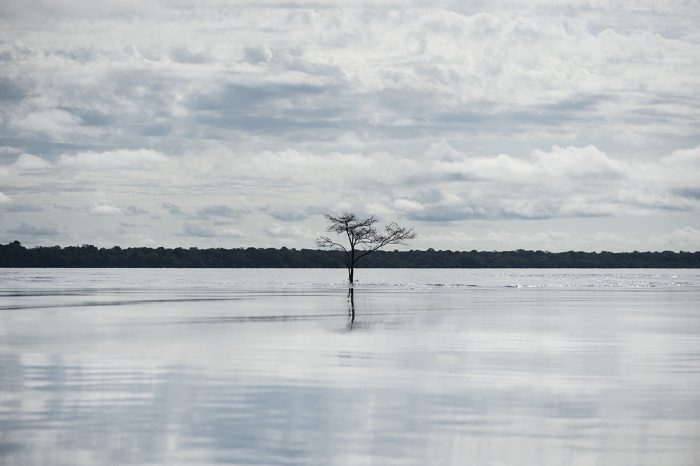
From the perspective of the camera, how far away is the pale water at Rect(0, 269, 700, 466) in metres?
13.1

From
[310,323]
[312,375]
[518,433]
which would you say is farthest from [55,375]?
[310,323]

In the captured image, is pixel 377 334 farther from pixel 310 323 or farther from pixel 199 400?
pixel 199 400

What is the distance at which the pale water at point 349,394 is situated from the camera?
1307 centimetres

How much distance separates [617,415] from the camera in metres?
15.9

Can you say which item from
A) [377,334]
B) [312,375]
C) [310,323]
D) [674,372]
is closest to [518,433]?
[312,375]

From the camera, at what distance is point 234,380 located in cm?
2000

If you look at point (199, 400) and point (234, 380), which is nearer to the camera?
point (199, 400)

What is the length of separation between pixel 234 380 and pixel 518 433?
24.4ft

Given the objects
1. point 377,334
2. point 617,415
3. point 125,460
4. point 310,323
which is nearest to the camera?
point 125,460

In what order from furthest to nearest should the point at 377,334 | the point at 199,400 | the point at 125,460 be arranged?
the point at 377,334
the point at 199,400
the point at 125,460

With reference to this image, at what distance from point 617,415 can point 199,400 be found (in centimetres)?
708

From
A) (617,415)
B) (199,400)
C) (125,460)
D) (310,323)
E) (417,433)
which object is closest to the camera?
(125,460)

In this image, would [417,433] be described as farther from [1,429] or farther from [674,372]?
[674,372]

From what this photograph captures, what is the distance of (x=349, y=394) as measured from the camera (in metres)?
18.0
